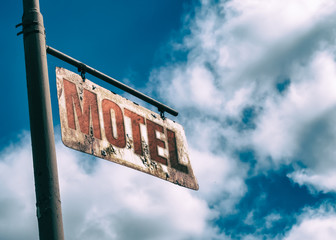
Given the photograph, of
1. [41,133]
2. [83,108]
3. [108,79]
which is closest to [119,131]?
[83,108]

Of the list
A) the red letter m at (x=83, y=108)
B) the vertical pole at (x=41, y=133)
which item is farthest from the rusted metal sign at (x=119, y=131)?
the vertical pole at (x=41, y=133)

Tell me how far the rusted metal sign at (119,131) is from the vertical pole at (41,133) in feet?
1.32

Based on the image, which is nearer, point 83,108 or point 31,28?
point 31,28

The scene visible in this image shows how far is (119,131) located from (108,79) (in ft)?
2.09

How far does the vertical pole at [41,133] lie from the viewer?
2.84 m

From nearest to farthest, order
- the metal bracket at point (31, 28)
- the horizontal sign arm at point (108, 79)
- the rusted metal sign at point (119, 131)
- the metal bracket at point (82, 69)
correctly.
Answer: the metal bracket at point (31, 28) → the rusted metal sign at point (119, 131) → the horizontal sign arm at point (108, 79) → the metal bracket at point (82, 69)

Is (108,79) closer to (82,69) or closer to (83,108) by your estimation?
(82,69)

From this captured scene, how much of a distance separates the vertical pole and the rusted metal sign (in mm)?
403

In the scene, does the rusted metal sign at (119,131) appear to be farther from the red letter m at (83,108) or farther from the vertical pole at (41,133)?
the vertical pole at (41,133)

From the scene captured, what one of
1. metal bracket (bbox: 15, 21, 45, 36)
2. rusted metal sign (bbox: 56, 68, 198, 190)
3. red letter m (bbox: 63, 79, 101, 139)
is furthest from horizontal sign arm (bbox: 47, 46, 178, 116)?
metal bracket (bbox: 15, 21, 45, 36)

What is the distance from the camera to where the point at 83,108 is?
387 cm

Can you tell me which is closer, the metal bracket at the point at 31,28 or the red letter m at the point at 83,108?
the metal bracket at the point at 31,28

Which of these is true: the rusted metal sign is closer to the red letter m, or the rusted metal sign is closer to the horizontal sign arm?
the red letter m

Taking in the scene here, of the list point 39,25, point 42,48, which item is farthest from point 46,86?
point 39,25
